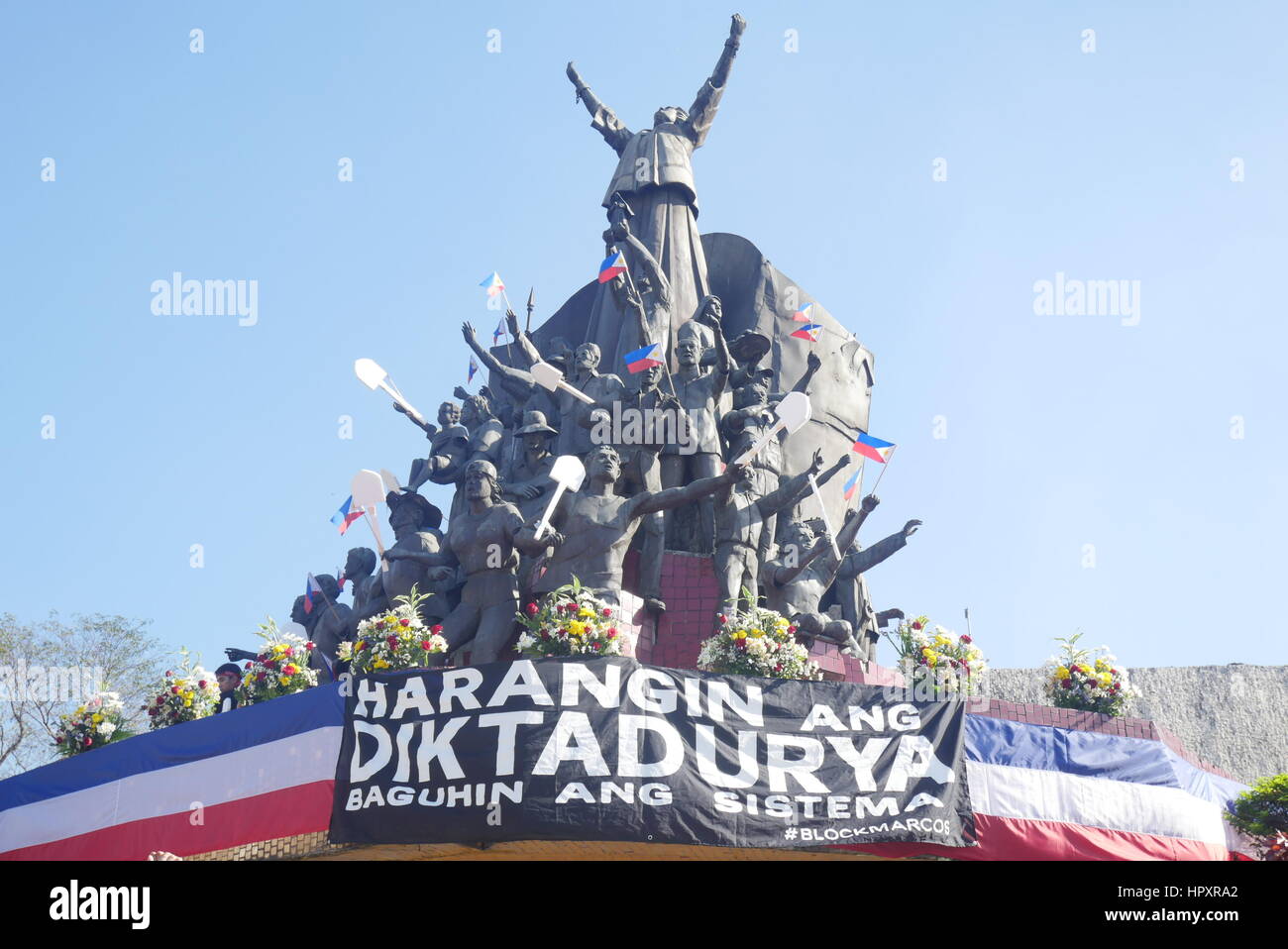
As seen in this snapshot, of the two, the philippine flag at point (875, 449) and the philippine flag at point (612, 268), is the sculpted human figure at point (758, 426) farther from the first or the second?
the philippine flag at point (612, 268)

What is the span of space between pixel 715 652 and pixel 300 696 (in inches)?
190

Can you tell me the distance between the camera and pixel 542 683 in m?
15.3

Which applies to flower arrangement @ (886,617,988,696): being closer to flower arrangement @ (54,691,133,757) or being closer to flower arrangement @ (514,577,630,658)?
flower arrangement @ (514,577,630,658)

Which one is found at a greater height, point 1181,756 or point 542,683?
point 542,683

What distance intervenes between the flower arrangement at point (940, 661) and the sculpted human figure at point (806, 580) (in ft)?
4.74

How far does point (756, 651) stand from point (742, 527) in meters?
4.00

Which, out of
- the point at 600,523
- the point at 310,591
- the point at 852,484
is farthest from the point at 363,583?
the point at 852,484

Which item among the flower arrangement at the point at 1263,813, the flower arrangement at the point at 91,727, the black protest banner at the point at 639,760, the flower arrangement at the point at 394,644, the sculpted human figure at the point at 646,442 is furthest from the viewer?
the sculpted human figure at the point at 646,442

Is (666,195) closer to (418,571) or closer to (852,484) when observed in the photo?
(852,484)

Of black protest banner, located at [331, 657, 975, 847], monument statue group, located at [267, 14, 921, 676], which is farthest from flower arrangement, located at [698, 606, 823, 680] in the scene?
monument statue group, located at [267, 14, 921, 676]

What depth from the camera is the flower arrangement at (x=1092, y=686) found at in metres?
18.2

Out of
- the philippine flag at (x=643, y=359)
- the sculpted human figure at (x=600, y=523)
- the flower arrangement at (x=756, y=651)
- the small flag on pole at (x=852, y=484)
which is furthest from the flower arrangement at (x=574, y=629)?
the small flag on pole at (x=852, y=484)

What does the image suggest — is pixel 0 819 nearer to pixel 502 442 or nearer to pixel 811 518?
pixel 502 442
